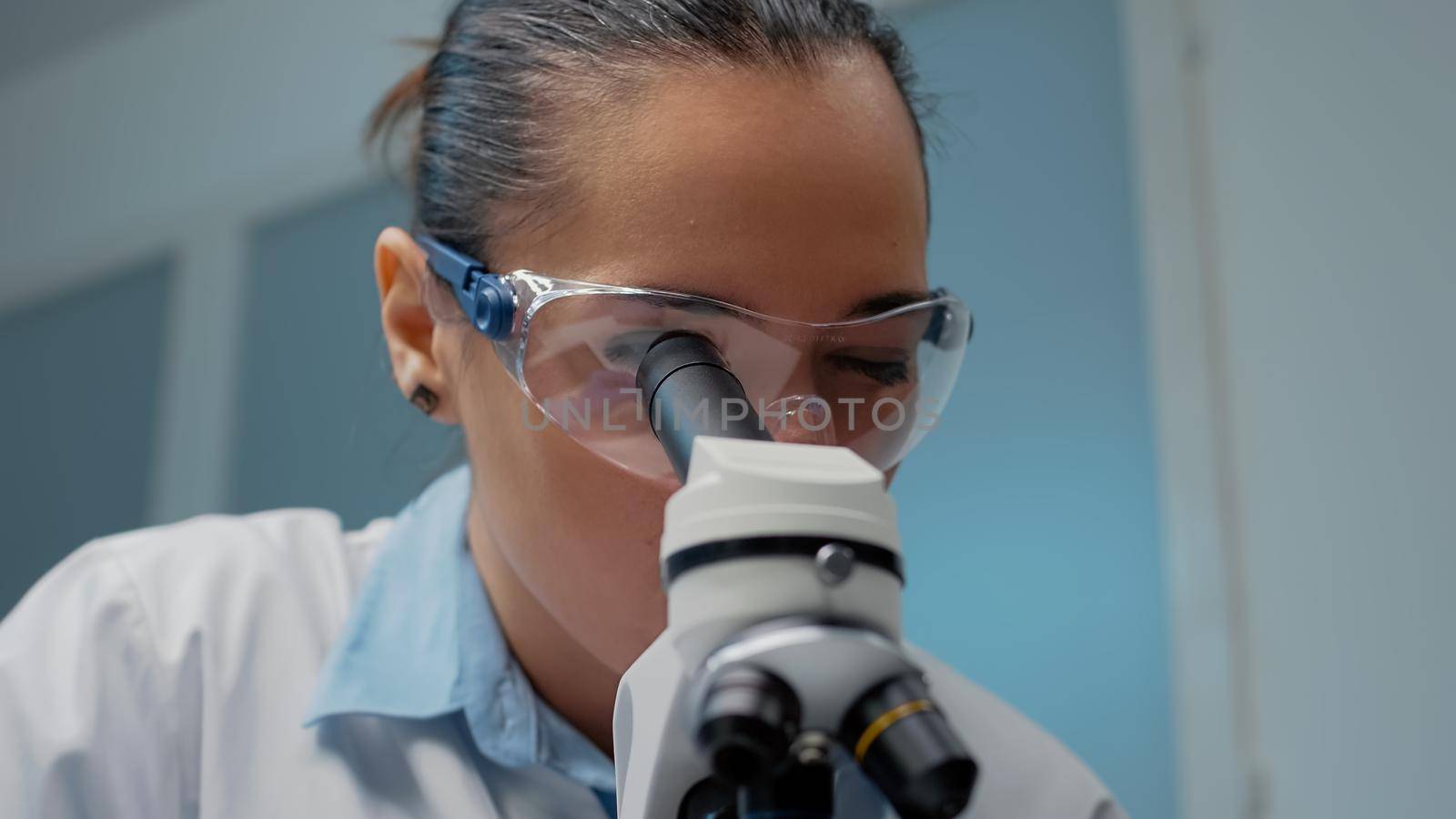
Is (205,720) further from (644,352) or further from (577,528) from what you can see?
(644,352)

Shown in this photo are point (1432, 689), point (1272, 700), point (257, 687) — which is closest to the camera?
point (257, 687)

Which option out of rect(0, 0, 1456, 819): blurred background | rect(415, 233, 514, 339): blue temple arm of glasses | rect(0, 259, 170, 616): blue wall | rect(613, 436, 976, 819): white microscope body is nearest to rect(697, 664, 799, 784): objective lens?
rect(613, 436, 976, 819): white microscope body

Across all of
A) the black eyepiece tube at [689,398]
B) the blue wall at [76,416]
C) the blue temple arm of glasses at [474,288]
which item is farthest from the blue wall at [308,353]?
the black eyepiece tube at [689,398]

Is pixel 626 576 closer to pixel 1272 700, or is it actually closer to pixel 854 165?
pixel 854 165

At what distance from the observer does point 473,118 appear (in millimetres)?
998

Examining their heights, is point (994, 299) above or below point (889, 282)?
below

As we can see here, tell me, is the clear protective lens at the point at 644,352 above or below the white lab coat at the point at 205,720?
above

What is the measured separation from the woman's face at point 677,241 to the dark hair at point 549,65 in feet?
0.08

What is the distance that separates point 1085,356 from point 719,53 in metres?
1.08

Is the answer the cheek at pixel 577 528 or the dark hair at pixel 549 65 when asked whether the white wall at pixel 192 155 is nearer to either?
the dark hair at pixel 549 65

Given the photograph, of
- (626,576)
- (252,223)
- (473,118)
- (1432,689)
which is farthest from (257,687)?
(252,223)

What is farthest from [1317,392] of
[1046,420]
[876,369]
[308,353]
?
[308,353]

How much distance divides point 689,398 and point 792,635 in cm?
20

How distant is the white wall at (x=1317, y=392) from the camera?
1.51 metres
